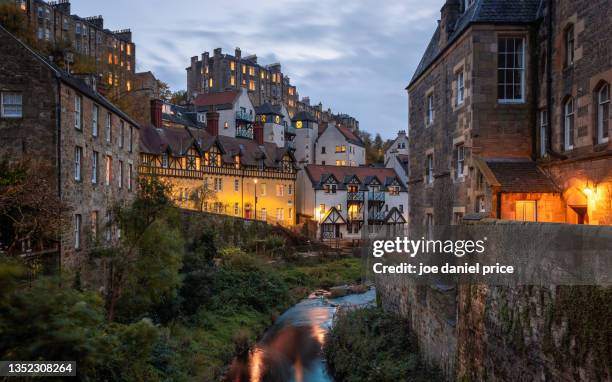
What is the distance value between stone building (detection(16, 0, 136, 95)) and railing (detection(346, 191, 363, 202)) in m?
29.0

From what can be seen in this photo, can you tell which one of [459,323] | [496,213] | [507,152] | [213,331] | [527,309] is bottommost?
[213,331]

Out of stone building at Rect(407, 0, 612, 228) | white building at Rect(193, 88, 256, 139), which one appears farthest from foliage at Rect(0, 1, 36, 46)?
stone building at Rect(407, 0, 612, 228)

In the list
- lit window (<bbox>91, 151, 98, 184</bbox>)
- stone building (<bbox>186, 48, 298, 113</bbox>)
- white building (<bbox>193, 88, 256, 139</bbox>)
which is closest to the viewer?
lit window (<bbox>91, 151, 98, 184</bbox>)

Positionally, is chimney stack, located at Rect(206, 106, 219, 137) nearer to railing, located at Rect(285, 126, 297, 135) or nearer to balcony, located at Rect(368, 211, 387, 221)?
railing, located at Rect(285, 126, 297, 135)

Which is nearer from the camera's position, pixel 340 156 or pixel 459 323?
pixel 459 323

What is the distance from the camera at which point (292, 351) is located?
23.0 metres

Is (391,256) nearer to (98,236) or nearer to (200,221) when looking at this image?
(98,236)

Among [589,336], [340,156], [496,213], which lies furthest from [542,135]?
[340,156]

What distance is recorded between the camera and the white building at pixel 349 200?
54.2 metres

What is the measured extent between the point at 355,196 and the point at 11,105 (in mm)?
40341

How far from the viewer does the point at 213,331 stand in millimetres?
23719

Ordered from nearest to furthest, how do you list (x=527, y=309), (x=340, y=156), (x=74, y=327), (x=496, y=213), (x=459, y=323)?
(x=74, y=327)
(x=527, y=309)
(x=459, y=323)
(x=496, y=213)
(x=340, y=156)

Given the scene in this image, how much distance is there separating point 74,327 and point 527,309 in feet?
23.5

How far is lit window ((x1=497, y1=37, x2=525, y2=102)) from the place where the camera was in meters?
16.2
